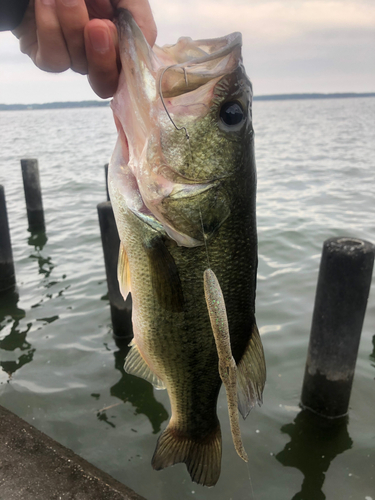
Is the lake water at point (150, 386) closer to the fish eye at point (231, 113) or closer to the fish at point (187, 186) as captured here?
the fish at point (187, 186)

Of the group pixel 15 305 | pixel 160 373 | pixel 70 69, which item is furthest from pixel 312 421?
pixel 15 305

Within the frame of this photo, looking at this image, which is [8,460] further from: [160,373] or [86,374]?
[86,374]

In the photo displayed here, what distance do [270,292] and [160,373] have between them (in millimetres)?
4682

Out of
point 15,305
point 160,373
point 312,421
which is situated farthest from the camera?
point 15,305

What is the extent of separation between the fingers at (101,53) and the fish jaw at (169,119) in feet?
0.18

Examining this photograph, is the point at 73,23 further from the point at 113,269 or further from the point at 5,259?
the point at 5,259

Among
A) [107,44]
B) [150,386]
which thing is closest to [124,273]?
[107,44]

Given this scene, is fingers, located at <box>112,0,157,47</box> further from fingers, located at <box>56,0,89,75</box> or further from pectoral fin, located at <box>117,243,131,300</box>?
pectoral fin, located at <box>117,243,131,300</box>

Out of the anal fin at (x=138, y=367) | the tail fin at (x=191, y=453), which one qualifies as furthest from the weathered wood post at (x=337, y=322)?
the anal fin at (x=138, y=367)

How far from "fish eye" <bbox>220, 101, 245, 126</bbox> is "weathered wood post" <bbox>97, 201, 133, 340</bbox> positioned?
3.03 m

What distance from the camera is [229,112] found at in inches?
66.4

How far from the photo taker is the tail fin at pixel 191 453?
2090mm

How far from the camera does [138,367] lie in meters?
2.07

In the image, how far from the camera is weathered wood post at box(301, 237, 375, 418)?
11.5ft
